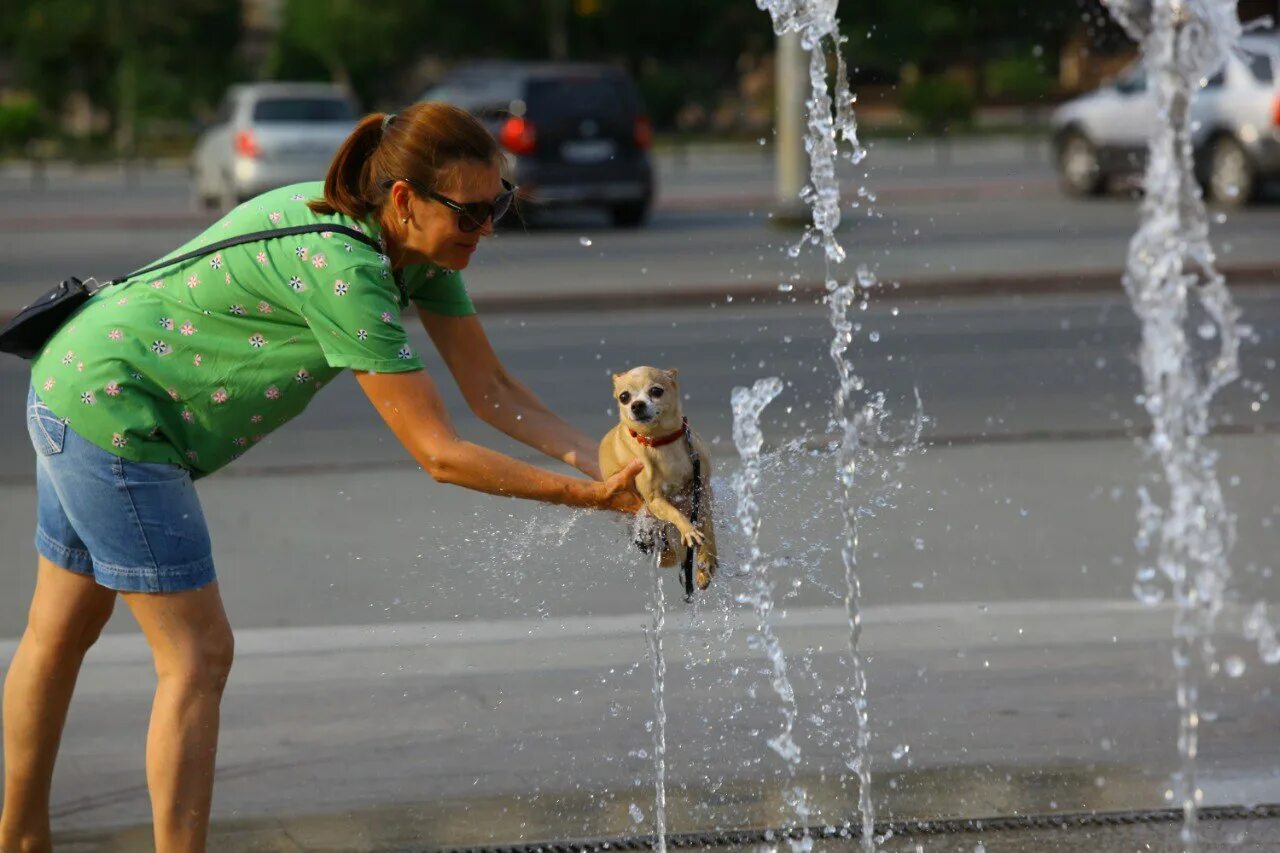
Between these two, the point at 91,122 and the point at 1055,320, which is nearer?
the point at 1055,320

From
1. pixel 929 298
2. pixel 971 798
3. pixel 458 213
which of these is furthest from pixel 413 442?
pixel 929 298

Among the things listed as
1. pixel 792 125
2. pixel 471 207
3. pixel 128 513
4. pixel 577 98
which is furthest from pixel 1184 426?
pixel 577 98

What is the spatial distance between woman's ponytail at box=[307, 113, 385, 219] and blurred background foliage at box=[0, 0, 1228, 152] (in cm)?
4133

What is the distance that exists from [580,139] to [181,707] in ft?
57.0

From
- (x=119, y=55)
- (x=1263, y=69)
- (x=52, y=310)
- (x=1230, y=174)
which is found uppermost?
(x=119, y=55)

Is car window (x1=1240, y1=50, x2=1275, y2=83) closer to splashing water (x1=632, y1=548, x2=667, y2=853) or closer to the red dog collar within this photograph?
splashing water (x1=632, y1=548, x2=667, y2=853)

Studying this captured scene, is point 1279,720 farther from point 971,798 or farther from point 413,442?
point 413,442

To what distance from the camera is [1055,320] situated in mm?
12789

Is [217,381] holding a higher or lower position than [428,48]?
lower

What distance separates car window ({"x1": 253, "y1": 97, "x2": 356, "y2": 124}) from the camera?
2334cm

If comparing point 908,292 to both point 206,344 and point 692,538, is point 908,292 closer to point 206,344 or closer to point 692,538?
point 692,538

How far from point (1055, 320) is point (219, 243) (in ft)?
33.3

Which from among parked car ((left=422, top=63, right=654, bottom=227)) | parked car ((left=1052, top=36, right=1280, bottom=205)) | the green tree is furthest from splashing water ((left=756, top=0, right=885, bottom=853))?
the green tree

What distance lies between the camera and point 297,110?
77.5 ft
